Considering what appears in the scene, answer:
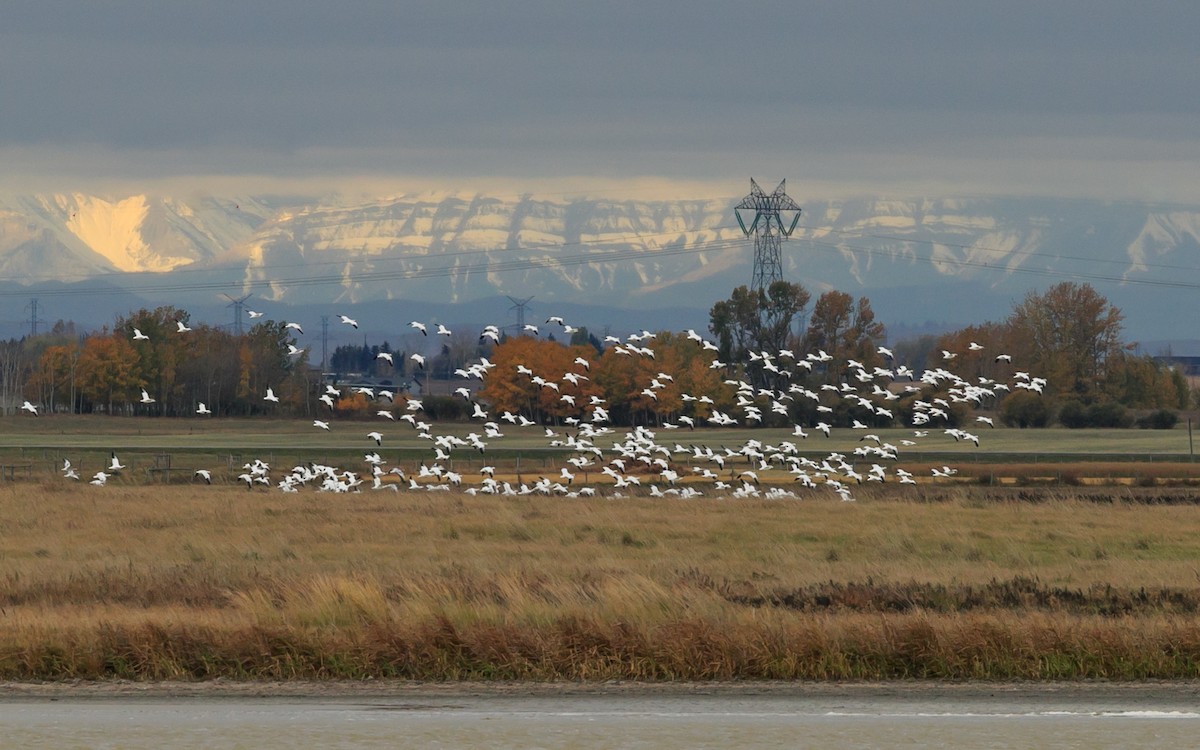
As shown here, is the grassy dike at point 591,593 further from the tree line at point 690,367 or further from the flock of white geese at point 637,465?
the tree line at point 690,367

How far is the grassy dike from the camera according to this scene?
2158 cm

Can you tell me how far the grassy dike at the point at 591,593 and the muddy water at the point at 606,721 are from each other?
1.36m

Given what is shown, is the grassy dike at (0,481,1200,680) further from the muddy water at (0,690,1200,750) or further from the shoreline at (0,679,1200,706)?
the muddy water at (0,690,1200,750)

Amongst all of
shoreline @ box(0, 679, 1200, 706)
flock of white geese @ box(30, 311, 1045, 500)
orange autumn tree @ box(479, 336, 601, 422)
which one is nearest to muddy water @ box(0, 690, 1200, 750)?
shoreline @ box(0, 679, 1200, 706)

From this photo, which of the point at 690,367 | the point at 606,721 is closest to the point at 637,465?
the point at 690,367

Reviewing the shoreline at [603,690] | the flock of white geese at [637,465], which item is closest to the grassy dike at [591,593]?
the shoreline at [603,690]

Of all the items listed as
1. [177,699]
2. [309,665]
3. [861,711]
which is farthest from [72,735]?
[861,711]

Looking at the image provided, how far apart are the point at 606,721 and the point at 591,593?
837 centimetres

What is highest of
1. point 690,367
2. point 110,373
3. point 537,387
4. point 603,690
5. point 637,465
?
point 110,373

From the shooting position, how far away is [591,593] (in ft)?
88.0

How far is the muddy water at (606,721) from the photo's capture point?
17328mm

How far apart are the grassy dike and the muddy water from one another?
1.36 metres

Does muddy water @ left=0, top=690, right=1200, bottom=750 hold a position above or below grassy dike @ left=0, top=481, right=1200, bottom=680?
below

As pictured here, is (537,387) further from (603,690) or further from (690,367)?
(603,690)
